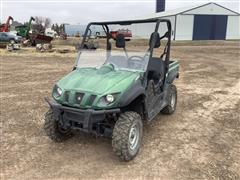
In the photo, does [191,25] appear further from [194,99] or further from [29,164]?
[29,164]

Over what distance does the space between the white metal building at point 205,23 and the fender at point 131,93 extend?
39729 mm

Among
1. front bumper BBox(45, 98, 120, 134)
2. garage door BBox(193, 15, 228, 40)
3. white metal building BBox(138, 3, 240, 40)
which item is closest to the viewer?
front bumper BBox(45, 98, 120, 134)

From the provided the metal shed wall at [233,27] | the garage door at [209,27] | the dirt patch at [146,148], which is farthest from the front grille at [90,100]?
the metal shed wall at [233,27]

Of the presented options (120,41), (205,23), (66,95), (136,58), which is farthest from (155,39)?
(205,23)

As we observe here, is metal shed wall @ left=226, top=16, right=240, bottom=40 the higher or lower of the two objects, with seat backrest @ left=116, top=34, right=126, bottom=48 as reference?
lower

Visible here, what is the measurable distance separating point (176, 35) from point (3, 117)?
39321 millimetres

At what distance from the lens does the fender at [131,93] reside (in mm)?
4562

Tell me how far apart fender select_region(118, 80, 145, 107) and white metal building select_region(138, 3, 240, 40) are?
1564 inches

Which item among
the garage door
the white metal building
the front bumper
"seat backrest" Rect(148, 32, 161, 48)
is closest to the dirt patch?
the front bumper

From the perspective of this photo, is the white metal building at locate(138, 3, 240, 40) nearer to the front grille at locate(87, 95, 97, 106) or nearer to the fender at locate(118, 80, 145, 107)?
the fender at locate(118, 80, 145, 107)

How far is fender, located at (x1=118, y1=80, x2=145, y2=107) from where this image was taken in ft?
15.0

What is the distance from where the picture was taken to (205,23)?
4594cm

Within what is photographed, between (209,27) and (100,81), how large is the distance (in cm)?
4408

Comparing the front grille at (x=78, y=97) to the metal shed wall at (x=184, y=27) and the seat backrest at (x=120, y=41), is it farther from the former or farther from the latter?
the metal shed wall at (x=184, y=27)
